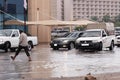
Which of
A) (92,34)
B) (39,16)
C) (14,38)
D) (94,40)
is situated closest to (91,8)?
(39,16)

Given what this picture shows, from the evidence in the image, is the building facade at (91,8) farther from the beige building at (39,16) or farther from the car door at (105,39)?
the car door at (105,39)

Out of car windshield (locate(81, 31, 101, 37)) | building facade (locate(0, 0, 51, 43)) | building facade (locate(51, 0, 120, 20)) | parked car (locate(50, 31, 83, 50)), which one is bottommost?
parked car (locate(50, 31, 83, 50))

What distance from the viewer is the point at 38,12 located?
45.8 metres

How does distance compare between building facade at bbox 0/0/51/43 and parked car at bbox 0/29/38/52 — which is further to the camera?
building facade at bbox 0/0/51/43

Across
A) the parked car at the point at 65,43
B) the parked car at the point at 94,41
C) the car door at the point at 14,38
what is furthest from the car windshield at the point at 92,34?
the car door at the point at 14,38

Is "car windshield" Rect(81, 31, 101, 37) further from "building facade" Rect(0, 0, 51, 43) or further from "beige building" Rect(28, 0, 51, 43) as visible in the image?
"beige building" Rect(28, 0, 51, 43)

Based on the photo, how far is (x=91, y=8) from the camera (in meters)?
163

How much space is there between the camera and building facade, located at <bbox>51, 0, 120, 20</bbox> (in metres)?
157

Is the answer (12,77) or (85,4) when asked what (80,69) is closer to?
(12,77)

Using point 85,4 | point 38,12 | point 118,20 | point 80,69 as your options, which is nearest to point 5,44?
point 80,69

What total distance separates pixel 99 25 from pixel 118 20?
95.5 m

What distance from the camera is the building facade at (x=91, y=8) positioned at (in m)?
157

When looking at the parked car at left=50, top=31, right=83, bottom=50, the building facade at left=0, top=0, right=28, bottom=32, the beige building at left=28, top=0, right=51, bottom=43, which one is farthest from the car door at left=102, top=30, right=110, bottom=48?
the beige building at left=28, top=0, right=51, bottom=43

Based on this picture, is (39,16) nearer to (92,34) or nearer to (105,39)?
(92,34)
